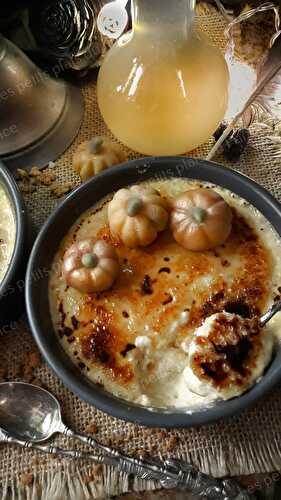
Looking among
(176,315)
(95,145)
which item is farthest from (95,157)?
(176,315)

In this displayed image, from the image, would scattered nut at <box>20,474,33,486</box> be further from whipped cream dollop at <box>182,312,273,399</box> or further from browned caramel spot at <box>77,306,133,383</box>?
whipped cream dollop at <box>182,312,273,399</box>

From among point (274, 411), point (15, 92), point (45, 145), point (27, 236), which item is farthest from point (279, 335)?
point (15, 92)

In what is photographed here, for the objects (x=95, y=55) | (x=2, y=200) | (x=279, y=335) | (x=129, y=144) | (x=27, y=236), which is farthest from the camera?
(x=95, y=55)

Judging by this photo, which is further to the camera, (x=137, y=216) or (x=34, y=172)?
(x=34, y=172)

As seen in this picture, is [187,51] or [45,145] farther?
[45,145]

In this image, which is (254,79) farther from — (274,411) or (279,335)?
(274,411)

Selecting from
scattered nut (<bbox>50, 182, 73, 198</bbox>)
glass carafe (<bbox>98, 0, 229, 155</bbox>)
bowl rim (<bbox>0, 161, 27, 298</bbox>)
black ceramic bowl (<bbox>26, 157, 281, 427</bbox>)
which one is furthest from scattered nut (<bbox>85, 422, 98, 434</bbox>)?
glass carafe (<bbox>98, 0, 229, 155</bbox>)

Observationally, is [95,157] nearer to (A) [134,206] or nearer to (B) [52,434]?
(A) [134,206]

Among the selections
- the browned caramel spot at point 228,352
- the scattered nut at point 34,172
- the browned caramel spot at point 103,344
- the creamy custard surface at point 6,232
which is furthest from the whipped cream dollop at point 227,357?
the scattered nut at point 34,172
